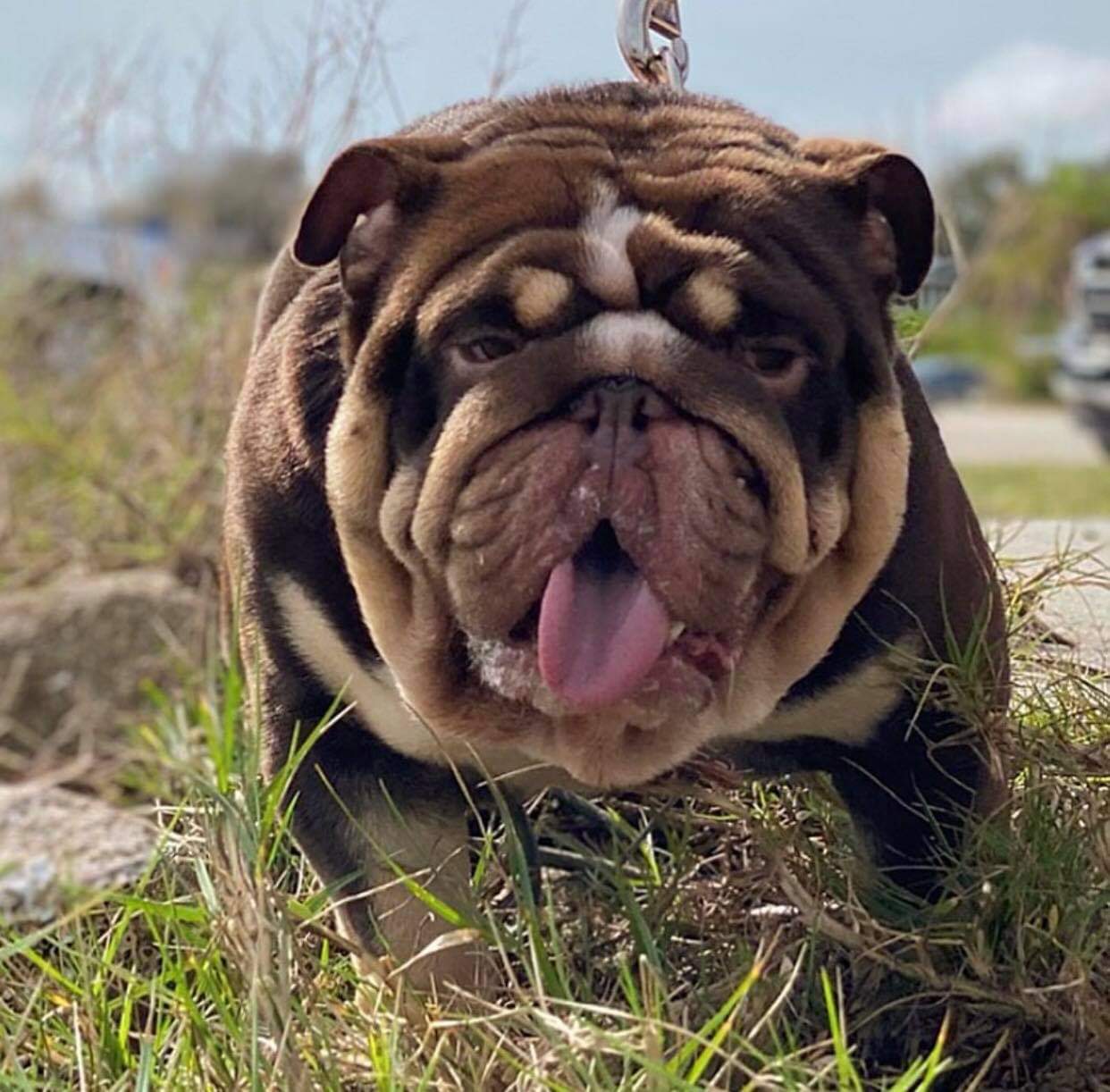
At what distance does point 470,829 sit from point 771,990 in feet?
2.22

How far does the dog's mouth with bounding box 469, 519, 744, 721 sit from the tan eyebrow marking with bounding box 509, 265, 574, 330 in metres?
0.27

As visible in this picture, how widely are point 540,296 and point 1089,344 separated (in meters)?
11.1

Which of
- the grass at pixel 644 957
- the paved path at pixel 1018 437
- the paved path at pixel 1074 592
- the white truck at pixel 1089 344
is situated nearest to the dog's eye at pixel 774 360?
the grass at pixel 644 957

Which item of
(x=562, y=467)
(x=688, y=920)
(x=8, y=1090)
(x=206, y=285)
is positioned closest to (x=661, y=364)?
(x=562, y=467)

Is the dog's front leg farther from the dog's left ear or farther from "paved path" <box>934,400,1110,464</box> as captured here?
"paved path" <box>934,400,1110,464</box>

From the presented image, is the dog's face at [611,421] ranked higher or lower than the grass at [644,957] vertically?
higher

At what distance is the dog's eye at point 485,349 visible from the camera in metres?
2.22

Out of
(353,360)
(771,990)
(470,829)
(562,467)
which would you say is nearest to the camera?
(562,467)

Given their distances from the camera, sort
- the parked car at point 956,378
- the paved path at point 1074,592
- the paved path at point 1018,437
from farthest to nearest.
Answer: the parked car at point 956,378, the paved path at point 1018,437, the paved path at point 1074,592

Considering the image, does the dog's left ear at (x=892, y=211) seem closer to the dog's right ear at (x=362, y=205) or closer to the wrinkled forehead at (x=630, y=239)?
the wrinkled forehead at (x=630, y=239)

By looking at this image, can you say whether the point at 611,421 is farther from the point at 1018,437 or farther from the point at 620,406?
the point at 1018,437

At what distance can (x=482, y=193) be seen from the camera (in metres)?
2.34

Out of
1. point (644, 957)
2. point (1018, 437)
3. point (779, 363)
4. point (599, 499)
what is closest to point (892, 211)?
point (779, 363)

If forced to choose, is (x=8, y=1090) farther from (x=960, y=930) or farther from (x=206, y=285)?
(x=206, y=285)
